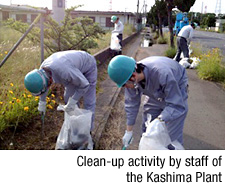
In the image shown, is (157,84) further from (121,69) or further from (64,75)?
(64,75)

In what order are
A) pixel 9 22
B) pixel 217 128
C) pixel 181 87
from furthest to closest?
pixel 9 22
pixel 217 128
pixel 181 87

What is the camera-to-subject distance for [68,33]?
16.3ft

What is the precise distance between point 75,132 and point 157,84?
122 centimetres

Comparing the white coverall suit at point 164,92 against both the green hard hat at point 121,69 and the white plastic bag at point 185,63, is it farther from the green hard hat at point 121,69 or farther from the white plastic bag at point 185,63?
the white plastic bag at point 185,63

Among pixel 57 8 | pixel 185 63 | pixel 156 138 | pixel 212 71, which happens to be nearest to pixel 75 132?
pixel 156 138

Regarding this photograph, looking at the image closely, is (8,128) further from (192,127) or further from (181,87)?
(192,127)

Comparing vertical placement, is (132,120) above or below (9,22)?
below

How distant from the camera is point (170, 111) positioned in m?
2.31

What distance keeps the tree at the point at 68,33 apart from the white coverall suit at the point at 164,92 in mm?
2675

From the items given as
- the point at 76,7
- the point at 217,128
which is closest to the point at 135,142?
the point at 217,128

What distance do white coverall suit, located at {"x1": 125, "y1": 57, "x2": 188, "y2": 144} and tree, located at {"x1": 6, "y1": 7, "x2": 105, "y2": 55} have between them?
2675 mm

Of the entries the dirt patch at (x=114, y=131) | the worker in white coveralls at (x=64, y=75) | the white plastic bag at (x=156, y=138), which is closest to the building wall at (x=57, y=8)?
the dirt patch at (x=114, y=131)

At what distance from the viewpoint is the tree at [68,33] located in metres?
4.70

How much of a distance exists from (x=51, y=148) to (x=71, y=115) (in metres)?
0.50
